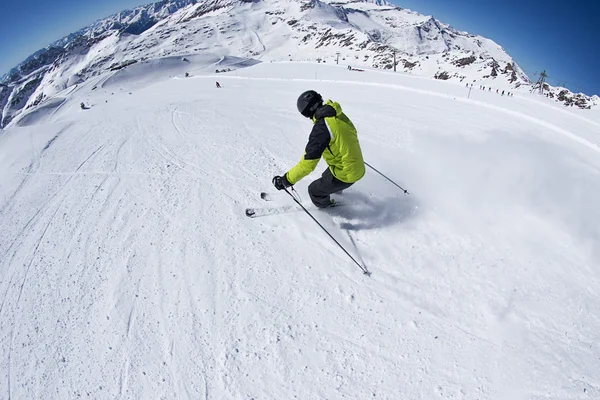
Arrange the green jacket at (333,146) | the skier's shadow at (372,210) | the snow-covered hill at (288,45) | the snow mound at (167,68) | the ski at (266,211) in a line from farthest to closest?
the snow-covered hill at (288,45) < the snow mound at (167,68) < the ski at (266,211) < the skier's shadow at (372,210) < the green jacket at (333,146)

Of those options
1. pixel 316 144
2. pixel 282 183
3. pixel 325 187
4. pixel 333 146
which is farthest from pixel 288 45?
pixel 316 144

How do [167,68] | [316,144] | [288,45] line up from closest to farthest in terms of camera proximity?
[316,144] → [167,68] → [288,45]

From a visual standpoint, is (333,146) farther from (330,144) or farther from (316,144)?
(316,144)

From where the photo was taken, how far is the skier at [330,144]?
148 inches

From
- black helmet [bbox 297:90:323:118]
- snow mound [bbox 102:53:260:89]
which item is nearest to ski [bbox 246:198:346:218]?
black helmet [bbox 297:90:323:118]

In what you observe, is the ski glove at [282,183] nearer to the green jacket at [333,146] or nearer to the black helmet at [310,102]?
the green jacket at [333,146]

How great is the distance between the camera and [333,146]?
12.9 feet

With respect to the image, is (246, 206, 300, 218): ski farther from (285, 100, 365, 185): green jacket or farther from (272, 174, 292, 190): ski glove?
(285, 100, 365, 185): green jacket

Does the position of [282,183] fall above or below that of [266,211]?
above

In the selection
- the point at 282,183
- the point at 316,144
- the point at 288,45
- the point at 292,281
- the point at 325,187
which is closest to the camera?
the point at 316,144

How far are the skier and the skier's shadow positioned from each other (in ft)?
2.58

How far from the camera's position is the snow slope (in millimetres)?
3021

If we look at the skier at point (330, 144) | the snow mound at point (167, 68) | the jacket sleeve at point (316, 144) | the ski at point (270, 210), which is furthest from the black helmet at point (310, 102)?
the snow mound at point (167, 68)

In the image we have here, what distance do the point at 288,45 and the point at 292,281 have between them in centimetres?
11167
